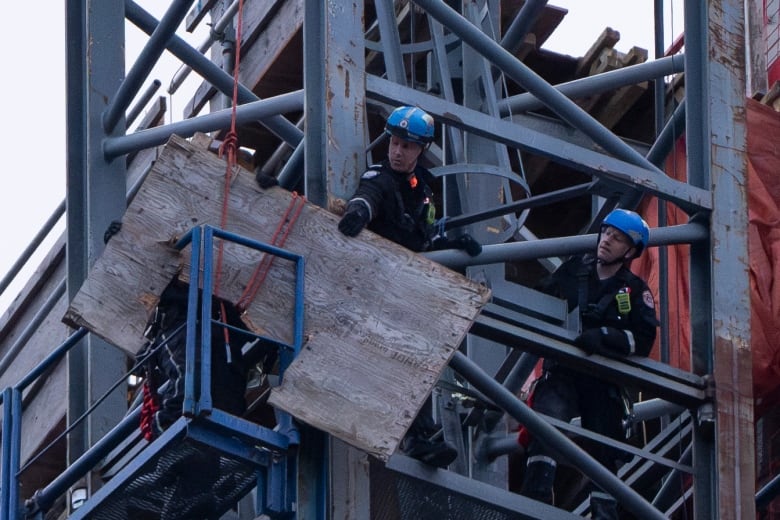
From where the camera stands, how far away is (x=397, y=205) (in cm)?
1349

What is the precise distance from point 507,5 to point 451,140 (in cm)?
478

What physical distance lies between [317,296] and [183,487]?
4.98 ft

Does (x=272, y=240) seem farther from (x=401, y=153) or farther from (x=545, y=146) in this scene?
(x=545, y=146)

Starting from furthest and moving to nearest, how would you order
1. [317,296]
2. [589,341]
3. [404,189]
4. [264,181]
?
1. [589,341]
2. [404,189]
3. [264,181]
4. [317,296]

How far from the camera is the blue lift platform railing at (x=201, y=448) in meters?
12.1

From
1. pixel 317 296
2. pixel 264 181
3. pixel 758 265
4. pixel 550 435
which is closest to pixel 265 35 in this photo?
pixel 758 265

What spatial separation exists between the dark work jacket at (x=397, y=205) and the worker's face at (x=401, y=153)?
0.04 metres

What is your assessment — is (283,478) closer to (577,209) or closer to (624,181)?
(624,181)

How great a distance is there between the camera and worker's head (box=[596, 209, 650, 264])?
570 inches

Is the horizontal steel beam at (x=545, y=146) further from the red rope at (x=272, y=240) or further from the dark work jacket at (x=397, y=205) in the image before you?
the red rope at (x=272, y=240)

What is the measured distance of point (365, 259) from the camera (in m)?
12.9

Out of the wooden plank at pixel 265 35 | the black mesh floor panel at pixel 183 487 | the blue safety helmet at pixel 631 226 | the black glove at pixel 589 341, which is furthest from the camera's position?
the wooden plank at pixel 265 35

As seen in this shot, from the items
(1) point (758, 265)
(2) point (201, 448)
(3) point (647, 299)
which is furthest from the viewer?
(1) point (758, 265)

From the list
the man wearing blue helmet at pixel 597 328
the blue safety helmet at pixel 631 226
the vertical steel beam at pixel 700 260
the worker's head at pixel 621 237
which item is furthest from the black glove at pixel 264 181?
the vertical steel beam at pixel 700 260
